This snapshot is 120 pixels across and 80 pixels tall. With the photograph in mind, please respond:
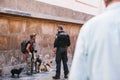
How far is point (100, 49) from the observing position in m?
1.66

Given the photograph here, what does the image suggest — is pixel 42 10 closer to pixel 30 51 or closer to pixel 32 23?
pixel 32 23

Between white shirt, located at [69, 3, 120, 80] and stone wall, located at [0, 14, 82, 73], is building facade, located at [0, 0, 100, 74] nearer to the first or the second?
stone wall, located at [0, 14, 82, 73]

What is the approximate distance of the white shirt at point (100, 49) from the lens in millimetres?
1613

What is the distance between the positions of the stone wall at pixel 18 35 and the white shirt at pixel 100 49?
11.9 metres

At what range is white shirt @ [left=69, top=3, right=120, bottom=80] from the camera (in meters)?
1.61

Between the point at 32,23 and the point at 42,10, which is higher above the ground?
the point at 42,10

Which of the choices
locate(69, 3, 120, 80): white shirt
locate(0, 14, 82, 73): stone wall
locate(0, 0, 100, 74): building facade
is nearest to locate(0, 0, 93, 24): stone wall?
locate(0, 0, 100, 74): building facade

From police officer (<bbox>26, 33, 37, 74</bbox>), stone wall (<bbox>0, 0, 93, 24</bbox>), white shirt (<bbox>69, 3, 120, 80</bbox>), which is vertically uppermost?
stone wall (<bbox>0, 0, 93, 24</bbox>)

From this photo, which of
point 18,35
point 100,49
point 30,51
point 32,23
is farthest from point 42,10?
point 100,49

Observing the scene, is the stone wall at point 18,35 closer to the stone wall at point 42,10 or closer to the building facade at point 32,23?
the building facade at point 32,23

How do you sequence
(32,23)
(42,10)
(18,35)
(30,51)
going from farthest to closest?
(42,10) < (32,23) < (18,35) < (30,51)

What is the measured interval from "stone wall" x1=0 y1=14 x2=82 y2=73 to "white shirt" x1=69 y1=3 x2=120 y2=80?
11939mm

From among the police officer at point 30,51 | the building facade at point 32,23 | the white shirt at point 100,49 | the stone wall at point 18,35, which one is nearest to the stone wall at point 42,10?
the building facade at point 32,23

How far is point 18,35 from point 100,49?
13.3m
